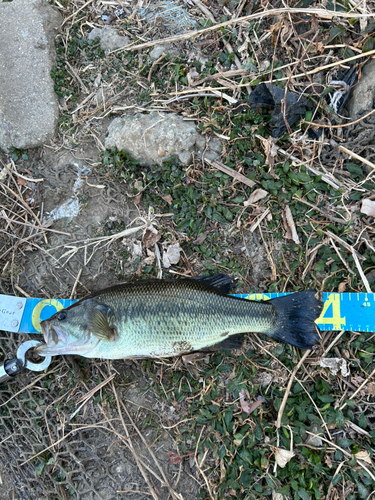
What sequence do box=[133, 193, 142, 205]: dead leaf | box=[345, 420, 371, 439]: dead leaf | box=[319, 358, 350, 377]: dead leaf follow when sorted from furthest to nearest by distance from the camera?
box=[133, 193, 142, 205]: dead leaf
box=[319, 358, 350, 377]: dead leaf
box=[345, 420, 371, 439]: dead leaf

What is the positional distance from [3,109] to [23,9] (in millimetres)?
1306

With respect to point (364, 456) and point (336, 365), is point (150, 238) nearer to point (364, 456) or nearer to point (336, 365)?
point (336, 365)

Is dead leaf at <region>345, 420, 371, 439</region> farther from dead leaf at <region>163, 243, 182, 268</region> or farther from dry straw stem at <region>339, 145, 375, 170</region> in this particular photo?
dry straw stem at <region>339, 145, 375, 170</region>

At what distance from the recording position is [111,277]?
372 cm

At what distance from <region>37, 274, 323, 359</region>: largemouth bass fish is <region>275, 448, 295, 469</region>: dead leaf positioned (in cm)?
100

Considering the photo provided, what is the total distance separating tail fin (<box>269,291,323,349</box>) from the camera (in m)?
3.20

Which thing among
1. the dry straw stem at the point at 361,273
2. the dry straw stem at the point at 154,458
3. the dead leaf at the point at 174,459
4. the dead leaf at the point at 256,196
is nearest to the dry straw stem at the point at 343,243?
the dry straw stem at the point at 361,273

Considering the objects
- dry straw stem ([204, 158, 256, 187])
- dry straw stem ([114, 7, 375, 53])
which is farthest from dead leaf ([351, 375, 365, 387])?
dry straw stem ([114, 7, 375, 53])

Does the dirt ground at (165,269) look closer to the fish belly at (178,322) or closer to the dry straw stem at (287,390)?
the dry straw stem at (287,390)

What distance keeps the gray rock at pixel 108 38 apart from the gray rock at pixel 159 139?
3.38ft

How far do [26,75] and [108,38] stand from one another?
1119 millimetres

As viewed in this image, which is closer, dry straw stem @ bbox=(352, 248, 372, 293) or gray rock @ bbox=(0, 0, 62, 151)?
dry straw stem @ bbox=(352, 248, 372, 293)

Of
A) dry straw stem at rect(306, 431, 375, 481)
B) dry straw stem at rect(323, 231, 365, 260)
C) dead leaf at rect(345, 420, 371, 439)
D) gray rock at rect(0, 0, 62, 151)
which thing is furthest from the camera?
gray rock at rect(0, 0, 62, 151)

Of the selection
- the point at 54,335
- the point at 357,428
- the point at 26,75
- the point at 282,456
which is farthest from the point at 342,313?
the point at 26,75
